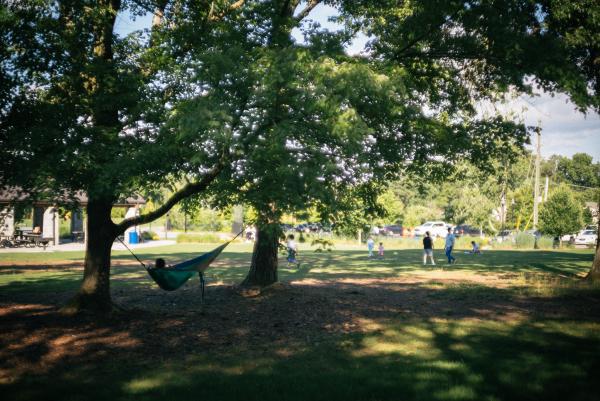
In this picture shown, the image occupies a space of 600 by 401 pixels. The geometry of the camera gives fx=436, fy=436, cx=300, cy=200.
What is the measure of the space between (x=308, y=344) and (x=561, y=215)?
3892 centimetres

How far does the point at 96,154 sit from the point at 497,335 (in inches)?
312

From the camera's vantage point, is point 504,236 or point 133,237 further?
point 504,236

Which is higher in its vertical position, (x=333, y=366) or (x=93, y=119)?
(x=93, y=119)

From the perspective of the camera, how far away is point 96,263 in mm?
9719

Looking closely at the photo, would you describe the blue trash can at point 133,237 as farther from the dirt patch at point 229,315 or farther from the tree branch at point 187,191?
the tree branch at point 187,191

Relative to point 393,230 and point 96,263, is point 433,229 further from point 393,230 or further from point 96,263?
point 96,263

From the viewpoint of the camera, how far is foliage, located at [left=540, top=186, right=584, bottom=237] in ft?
127

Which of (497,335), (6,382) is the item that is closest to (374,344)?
(497,335)

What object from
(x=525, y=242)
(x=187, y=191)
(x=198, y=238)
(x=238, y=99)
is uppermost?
(x=238, y=99)

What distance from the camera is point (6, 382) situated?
5676 millimetres

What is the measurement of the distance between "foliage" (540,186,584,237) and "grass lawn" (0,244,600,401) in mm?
28558

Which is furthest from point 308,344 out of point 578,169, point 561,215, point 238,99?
point 578,169

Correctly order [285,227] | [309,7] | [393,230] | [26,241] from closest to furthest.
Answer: [285,227], [309,7], [26,241], [393,230]

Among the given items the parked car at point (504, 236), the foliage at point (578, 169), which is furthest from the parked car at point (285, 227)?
the foliage at point (578, 169)
